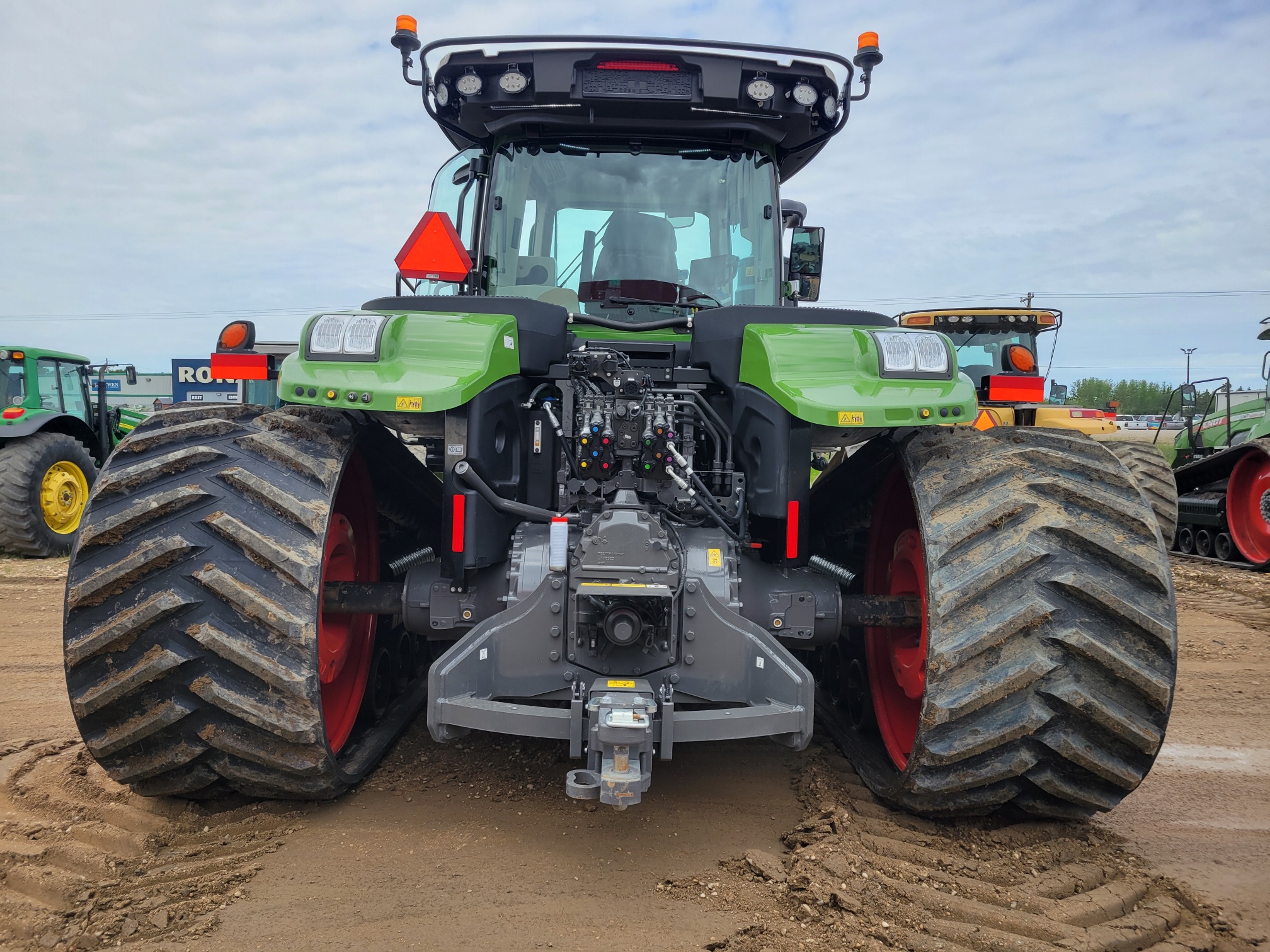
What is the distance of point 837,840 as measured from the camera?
9.25ft

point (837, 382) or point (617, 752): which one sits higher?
point (837, 382)

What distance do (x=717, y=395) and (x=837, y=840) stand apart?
1688 mm

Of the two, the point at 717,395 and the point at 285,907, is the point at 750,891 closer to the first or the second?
the point at 285,907

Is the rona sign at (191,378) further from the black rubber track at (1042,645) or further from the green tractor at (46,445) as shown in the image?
the black rubber track at (1042,645)

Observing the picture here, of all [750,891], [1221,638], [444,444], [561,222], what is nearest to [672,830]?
[750,891]

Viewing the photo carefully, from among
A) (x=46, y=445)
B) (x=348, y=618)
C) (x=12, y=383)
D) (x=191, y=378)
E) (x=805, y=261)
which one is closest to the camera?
(x=348, y=618)

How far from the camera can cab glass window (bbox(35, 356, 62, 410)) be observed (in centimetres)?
1123

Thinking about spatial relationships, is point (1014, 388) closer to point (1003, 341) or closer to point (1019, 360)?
point (1019, 360)

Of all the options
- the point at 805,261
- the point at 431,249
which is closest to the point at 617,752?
the point at 431,249

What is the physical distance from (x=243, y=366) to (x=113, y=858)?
6.21 ft

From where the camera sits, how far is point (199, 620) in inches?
101

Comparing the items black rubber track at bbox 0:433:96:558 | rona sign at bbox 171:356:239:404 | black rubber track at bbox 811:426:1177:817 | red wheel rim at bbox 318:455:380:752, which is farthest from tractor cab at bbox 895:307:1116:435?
rona sign at bbox 171:356:239:404

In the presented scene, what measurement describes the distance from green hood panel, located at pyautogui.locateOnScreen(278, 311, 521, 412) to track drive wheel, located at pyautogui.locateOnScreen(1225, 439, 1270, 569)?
10.6 metres

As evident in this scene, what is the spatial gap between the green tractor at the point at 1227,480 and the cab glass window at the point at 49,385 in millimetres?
14075
